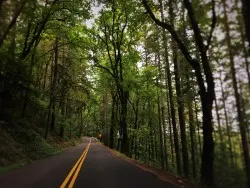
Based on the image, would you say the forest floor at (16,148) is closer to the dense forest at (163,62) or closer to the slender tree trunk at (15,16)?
the dense forest at (163,62)

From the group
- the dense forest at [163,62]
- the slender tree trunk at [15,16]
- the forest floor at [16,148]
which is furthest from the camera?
the forest floor at [16,148]

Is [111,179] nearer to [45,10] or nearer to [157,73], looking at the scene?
[45,10]

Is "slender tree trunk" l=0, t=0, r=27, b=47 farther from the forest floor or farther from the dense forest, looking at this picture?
the forest floor

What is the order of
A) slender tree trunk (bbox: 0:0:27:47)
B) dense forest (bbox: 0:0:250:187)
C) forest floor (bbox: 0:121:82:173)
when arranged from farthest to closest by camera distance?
forest floor (bbox: 0:121:82:173)
slender tree trunk (bbox: 0:0:27:47)
dense forest (bbox: 0:0:250:187)

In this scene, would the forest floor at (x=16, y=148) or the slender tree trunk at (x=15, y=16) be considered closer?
the slender tree trunk at (x=15, y=16)

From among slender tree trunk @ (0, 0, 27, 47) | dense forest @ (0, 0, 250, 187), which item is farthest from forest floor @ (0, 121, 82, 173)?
slender tree trunk @ (0, 0, 27, 47)

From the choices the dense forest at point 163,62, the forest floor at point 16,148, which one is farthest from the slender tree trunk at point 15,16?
the forest floor at point 16,148

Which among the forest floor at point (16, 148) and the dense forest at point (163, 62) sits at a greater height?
the dense forest at point (163, 62)

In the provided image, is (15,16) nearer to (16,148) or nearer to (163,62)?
(16,148)

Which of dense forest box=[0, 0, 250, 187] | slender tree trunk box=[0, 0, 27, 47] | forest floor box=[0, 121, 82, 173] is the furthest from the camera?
forest floor box=[0, 121, 82, 173]

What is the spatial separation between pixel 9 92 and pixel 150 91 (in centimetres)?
1768

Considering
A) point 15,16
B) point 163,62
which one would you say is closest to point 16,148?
point 15,16

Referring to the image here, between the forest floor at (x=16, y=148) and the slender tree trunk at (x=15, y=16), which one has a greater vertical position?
the slender tree trunk at (x=15, y=16)

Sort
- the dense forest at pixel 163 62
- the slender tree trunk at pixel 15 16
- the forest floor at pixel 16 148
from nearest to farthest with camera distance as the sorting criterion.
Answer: the dense forest at pixel 163 62 → the slender tree trunk at pixel 15 16 → the forest floor at pixel 16 148
